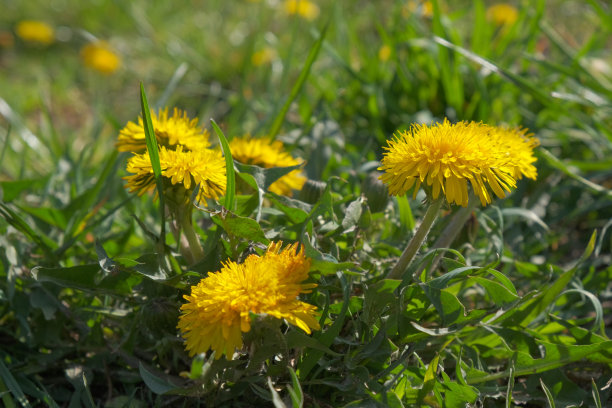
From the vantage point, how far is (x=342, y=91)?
7.67 feet

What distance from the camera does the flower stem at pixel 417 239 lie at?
110 centimetres

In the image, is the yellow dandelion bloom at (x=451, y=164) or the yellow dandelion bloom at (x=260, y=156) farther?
the yellow dandelion bloom at (x=260, y=156)

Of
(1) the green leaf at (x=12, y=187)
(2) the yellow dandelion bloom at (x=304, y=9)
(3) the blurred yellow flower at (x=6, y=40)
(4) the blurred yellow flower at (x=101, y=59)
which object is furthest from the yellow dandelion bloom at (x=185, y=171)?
(3) the blurred yellow flower at (x=6, y=40)

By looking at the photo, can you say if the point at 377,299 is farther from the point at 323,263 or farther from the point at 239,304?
the point at 239,304

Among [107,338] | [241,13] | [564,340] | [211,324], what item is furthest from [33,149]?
[241,13]

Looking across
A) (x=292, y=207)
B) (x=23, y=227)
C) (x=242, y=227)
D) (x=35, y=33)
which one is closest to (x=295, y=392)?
(x=242, y=227)

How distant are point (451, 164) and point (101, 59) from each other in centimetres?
297

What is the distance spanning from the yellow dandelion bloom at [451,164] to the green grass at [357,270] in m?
0.15

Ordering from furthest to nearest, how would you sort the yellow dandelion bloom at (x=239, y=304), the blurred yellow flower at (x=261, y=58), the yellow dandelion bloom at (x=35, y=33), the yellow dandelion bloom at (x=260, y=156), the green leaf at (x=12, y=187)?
the yellow dandelion bloom at (x=35, y=33), the blurred yellow flower at (x=261, y=58), the green leaf at (x=12, y=187), the yellow dandelion bloom at (x=260, y=156), the yellow dandelion bloom at (x=239, y=304)

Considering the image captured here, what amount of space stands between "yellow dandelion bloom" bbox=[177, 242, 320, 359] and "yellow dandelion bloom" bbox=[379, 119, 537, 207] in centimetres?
26

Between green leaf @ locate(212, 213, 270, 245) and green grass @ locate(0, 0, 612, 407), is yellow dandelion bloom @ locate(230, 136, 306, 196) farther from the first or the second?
green leaf @ locate(212, 213, 270, 245)

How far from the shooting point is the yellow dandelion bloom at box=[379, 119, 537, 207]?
1014 mm

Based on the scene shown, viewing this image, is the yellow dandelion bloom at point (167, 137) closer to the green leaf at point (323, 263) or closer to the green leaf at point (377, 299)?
the green leaf at point (323, 263)

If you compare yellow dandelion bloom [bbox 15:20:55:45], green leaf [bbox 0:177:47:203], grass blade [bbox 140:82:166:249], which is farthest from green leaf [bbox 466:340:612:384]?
yellow dandelion bloom [bbox 15:20:55:45]
